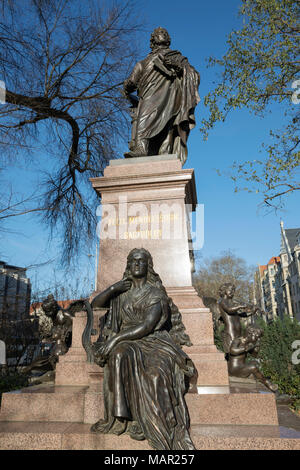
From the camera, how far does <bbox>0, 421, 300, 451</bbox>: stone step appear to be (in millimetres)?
3088

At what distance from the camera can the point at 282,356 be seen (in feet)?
30.6

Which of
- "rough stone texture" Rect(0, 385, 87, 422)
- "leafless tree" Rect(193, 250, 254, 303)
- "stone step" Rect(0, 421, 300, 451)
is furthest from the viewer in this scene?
"leafless tree" Rect(193, 250, 254, 303)

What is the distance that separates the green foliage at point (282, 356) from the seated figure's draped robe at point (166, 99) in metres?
5.60

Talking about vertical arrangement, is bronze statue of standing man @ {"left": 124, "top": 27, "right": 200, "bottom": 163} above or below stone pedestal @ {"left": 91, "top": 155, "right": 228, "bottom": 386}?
above

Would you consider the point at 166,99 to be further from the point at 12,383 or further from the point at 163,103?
the point at 12,383

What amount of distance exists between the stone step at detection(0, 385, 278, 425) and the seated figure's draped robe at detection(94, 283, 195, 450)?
1.04ft

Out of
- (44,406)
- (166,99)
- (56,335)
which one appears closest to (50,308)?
(56,335)

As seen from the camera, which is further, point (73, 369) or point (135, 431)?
point (73, 369)

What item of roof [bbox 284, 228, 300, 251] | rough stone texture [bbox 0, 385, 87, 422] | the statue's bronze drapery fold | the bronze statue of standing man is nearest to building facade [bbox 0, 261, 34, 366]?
the bronze statue of standing man

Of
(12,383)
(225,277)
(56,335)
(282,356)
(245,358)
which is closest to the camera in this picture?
(245,358)

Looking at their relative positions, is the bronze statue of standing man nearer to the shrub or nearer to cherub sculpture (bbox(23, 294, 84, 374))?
cherub sculpture (bbox(23, 294, 84, 374))

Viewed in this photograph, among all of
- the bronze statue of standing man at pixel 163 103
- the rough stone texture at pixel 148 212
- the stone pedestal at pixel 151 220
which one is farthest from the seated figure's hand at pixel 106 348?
the bronze statue of standing man at pixel 163 103

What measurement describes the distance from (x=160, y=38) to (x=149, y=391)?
701 cm

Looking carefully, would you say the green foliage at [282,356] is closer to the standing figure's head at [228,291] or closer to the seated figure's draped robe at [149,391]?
the standing figure's head at [228,291]
